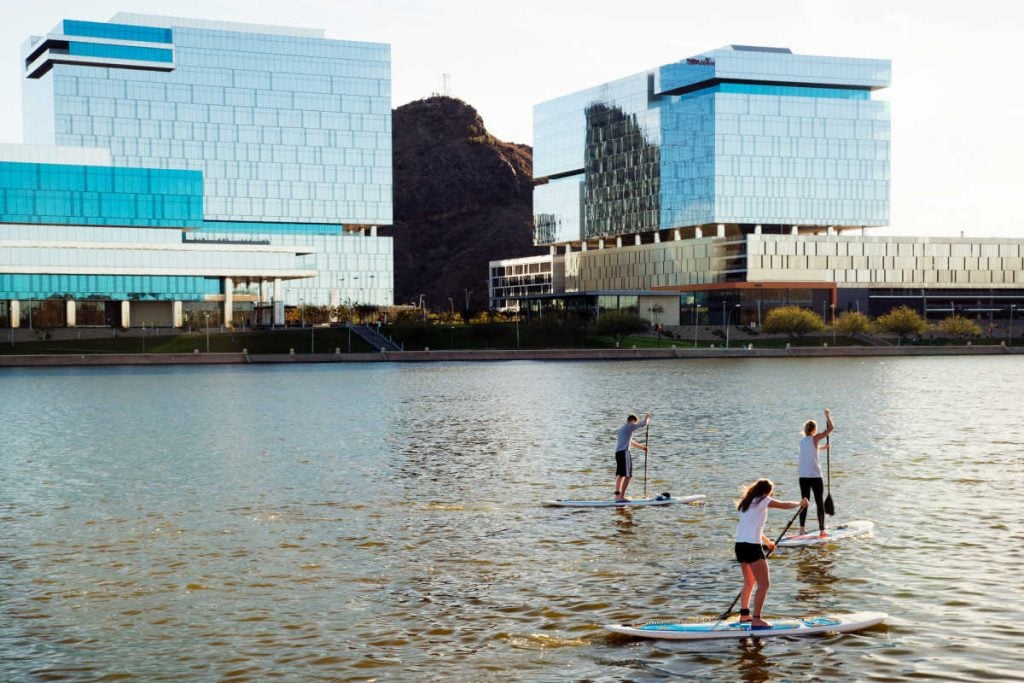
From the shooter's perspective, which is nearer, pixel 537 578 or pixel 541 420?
pixel 537 578

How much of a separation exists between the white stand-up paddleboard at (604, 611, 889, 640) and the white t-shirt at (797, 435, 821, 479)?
8781mm

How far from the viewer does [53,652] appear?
23203 mm

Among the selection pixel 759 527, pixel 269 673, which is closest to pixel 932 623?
pixel 759 527

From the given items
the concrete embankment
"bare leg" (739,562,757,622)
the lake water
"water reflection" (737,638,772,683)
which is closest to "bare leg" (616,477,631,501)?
the lake water

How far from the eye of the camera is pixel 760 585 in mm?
23703

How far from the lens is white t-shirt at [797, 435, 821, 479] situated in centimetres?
3266

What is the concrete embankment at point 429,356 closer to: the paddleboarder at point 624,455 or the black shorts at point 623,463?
the paddleboarder at point 624,455

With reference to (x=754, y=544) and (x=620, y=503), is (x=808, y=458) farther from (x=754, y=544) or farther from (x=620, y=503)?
(x=754, y=544)

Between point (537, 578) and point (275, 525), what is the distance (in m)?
10.5

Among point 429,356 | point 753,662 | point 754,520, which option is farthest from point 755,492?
point 429,356

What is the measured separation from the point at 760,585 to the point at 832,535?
9712 millimetres

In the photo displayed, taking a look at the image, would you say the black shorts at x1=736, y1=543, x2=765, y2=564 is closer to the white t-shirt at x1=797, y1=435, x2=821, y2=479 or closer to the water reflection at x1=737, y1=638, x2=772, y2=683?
the water reflection at x1=737, y1=638, x2=772, y2=683

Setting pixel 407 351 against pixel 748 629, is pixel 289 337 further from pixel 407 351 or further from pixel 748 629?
pixel 748 629

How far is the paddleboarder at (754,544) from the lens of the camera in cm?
2286
